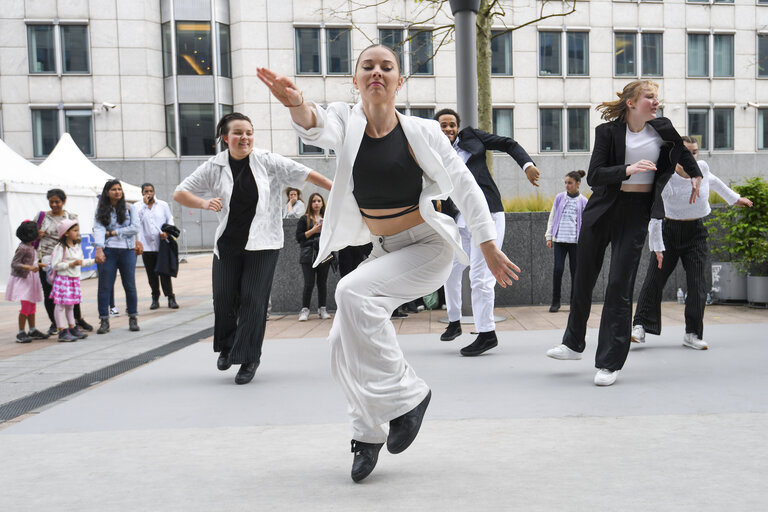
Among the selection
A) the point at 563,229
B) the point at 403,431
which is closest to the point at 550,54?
the point at 563,229

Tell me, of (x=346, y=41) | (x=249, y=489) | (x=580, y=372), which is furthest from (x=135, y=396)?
(x=346, y=41)

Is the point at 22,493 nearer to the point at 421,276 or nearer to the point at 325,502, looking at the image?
the point at 325,502

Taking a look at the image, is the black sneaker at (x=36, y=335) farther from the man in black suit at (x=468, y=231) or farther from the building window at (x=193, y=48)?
the building window at (x=193, y=48)

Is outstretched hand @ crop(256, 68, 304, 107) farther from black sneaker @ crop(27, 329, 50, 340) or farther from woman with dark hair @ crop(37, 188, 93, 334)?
black sneaker @ crop(27, 329, 50, 340)

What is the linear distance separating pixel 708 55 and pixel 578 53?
5968 mm

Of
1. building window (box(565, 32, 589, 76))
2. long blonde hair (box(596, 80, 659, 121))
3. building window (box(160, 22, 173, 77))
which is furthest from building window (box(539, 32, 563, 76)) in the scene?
long blonde hair (box(596, 80, 659, 121))

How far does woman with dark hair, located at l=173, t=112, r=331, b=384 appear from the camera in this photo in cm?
556

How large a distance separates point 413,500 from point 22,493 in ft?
5.65

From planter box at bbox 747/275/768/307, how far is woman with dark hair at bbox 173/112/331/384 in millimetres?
6347

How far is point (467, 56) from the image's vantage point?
845 centimetres

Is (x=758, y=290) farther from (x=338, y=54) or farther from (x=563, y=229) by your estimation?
(x=338, y=54)

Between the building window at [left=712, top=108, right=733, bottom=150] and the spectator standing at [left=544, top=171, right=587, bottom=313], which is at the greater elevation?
the building window at [left=712, top=108, right=733, bottom=150]

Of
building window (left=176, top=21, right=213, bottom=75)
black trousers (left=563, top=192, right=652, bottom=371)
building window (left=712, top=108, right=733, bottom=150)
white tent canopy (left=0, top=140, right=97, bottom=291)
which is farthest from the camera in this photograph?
building window (left=712, top=108, right=733, bottom=150)

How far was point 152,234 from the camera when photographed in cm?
1141
